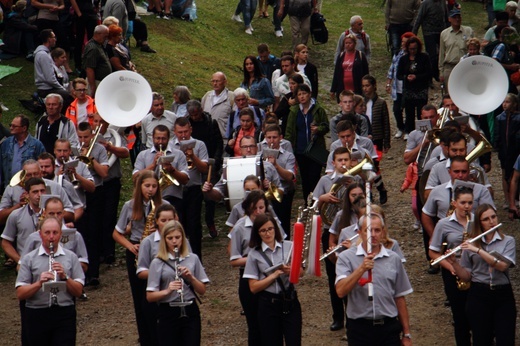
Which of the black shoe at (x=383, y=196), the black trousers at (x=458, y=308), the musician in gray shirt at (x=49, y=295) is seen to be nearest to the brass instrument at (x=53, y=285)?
the musician in gray shirt at (x=49, y=295)

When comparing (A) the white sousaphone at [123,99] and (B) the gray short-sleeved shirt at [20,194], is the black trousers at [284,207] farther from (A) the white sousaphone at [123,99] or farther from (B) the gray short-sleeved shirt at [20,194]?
(B) the gray short-sleeved shirt at [20,194]

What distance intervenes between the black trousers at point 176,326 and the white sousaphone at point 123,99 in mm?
5017

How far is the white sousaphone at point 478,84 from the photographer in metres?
15.4

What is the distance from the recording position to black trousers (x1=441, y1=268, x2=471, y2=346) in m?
11.2

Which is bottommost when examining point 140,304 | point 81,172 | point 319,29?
point 140,304

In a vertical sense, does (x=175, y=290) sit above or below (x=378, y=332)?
above

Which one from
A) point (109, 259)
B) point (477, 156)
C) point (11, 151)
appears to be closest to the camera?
point (477, 156)

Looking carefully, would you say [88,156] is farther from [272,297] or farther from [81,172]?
[272,297]

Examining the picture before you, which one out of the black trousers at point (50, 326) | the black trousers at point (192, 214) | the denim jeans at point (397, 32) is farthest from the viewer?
the denim jeans at point (397, 32)

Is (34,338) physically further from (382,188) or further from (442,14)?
(442,14)

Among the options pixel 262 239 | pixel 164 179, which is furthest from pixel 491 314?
pixel 164 179

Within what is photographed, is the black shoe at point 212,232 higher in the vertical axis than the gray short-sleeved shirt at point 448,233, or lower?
lower

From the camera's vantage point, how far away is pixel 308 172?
51.4 feet

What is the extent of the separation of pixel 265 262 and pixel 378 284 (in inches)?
51.1
